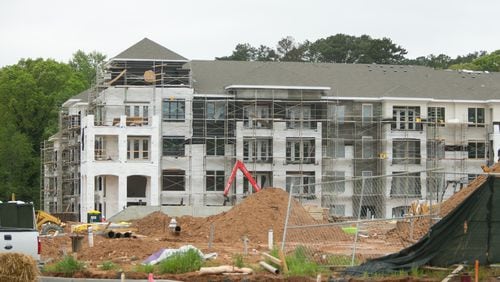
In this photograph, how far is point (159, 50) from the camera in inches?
3440

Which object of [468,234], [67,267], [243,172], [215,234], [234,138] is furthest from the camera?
[234,138]

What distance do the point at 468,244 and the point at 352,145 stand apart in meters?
64.3

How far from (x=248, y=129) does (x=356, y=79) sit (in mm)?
12776

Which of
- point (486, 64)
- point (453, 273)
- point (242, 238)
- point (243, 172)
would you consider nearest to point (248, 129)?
point (243, 172)

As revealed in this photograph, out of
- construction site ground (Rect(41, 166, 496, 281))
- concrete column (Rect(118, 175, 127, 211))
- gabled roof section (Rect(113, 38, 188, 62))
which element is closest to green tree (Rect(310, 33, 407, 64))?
gabled roof section (Rect(113, 38, 188, 62))

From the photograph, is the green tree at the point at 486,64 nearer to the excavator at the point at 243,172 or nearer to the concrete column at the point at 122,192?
the excavator at the point at 243,172

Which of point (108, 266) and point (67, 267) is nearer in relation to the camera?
point (67, 267)

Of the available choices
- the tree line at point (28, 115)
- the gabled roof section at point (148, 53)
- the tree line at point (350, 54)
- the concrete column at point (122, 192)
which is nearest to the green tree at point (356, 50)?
the tree line at point (350, 54)

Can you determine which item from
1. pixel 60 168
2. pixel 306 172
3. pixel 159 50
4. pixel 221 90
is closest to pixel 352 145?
pixel 306 172

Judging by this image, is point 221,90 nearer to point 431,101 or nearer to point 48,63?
point 431,101

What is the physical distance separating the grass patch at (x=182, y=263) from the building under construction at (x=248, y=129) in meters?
52.5

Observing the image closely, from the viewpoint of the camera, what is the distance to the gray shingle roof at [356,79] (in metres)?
88.3

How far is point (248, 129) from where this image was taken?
84.8 m

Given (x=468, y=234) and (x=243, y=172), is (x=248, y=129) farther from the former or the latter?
(x=468, y=234)
